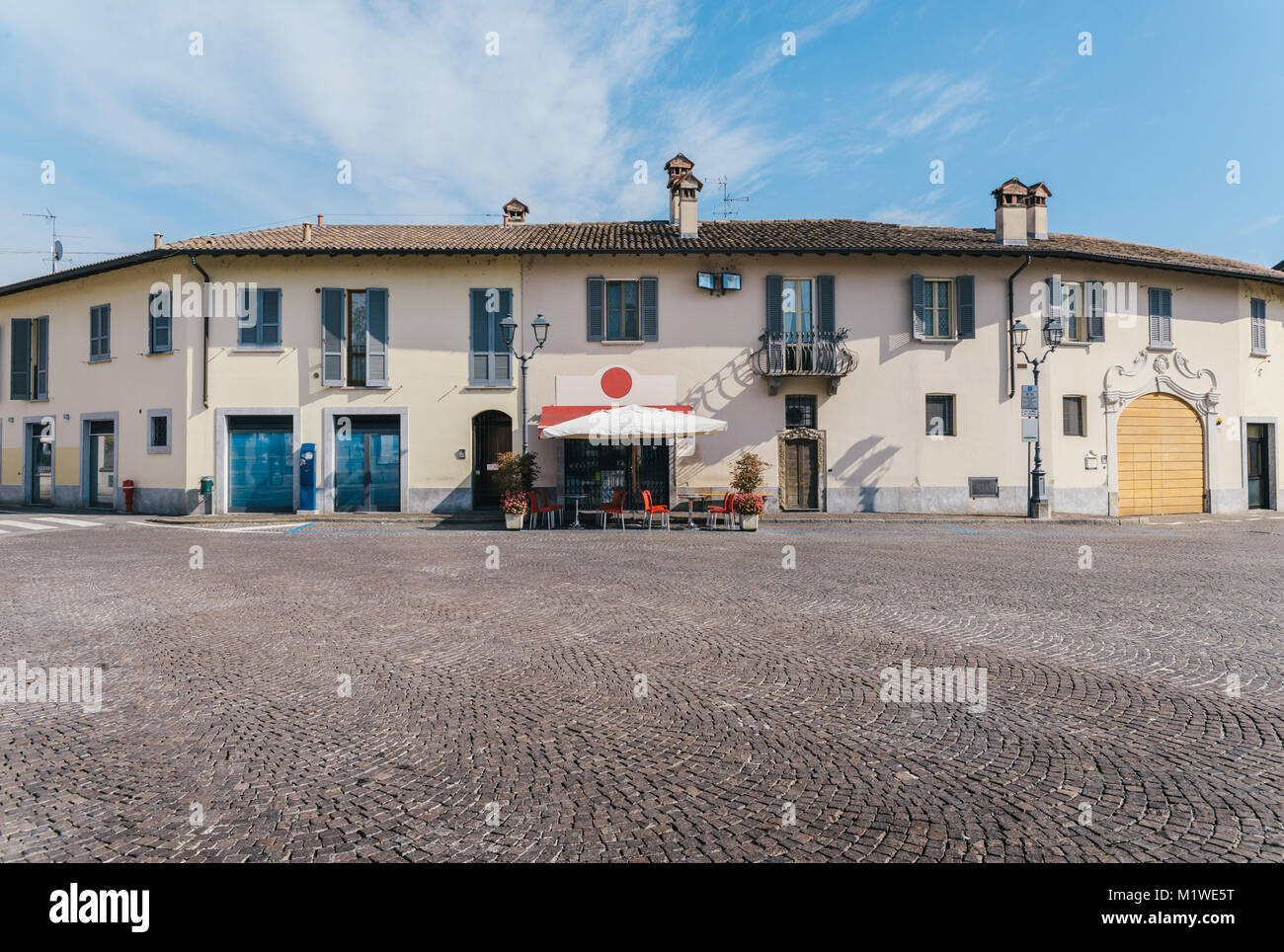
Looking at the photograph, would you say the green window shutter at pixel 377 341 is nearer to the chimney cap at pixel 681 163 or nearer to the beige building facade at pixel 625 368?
the beige building facade at pixel 625 368

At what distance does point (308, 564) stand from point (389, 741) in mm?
7460

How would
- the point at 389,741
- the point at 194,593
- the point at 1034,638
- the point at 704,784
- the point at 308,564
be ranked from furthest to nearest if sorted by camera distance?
the point at 308,564, the point at 194,593, the point at 1034,638, the point at 389,741, the point at 704,784

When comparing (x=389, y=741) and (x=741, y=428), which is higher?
(x=741, y=428)

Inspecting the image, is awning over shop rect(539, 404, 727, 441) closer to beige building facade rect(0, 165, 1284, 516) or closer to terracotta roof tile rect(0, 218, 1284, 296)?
beige building facade rect(0, 165, 1284, 516)

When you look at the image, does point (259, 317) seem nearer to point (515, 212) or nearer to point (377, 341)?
point (377, 341)

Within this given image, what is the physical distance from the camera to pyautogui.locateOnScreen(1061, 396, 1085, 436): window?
20000 millimetres

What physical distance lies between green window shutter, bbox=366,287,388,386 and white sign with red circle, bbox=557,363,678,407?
5001mm

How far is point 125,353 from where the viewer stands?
67.0ft

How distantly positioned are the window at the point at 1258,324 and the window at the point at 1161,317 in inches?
135

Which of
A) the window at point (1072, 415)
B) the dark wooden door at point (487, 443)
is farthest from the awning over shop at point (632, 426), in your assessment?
the window at point (1072, 415)

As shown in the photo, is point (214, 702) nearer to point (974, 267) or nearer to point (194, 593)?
point (194, 593)

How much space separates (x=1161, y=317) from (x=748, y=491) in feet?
47.5

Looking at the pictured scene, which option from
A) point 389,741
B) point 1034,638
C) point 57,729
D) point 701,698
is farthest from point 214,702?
point 1034,638
